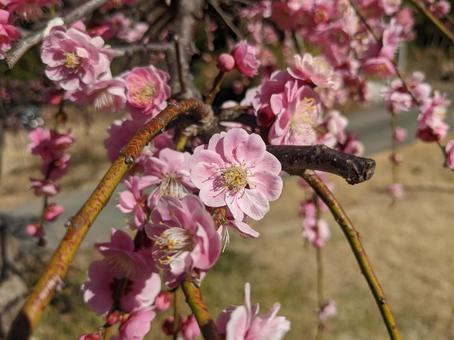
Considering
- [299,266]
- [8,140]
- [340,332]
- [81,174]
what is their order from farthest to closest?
[8,140]
[81,174]
[299,266]
[340,332]

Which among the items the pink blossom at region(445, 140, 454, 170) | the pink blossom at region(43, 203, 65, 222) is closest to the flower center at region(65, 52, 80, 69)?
the pink blossom at region(43, 203, 65, 222)

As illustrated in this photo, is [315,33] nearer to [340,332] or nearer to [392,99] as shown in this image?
[392,99]

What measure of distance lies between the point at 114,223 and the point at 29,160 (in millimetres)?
2585

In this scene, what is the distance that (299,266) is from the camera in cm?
337

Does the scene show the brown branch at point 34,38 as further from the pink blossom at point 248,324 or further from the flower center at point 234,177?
the pink blossom at point 248,324

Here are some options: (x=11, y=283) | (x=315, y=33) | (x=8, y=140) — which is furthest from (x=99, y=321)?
(x=8, y=140)

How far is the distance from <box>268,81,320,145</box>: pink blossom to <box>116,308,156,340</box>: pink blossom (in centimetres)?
31

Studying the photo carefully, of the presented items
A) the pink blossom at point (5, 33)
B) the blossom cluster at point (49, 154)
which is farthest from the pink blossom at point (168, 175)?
the blossom cluster at point (49, 154)

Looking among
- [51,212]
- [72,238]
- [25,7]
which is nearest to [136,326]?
[72,238]

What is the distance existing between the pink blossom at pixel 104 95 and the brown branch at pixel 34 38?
103mm

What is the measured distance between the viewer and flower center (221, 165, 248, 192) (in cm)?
65

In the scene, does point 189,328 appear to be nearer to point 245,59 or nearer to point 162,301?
point 162,301

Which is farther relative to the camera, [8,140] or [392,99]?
[8,140]

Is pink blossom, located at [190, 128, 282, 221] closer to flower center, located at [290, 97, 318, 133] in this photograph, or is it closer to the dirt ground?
flower center, located at [290, 97, 318, 133]
